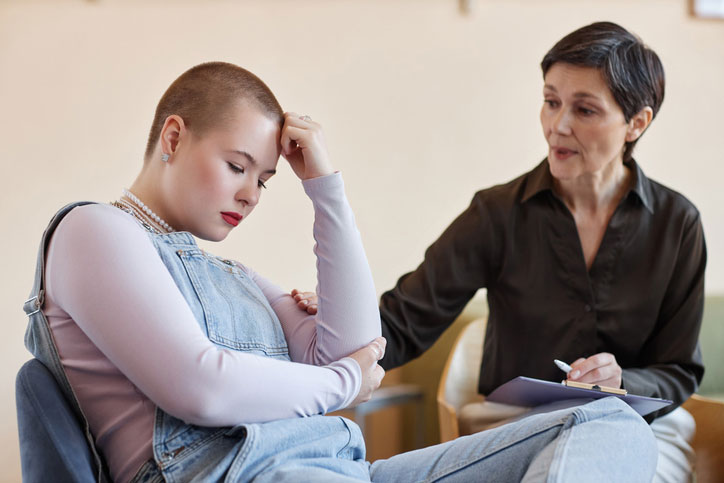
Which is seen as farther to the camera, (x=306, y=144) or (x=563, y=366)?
(x=563, y=366)

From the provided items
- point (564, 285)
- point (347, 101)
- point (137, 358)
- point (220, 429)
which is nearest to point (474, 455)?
point (220, 429)

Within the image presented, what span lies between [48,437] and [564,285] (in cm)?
118

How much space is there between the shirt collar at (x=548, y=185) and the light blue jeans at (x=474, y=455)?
2.51 ft

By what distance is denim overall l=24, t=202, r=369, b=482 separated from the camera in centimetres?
88

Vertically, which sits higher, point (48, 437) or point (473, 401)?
point (48, 437)

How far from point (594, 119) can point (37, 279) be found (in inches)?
47.6

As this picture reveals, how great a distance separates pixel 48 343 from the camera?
0.94 metres

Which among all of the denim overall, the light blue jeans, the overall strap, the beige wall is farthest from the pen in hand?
the beige wall

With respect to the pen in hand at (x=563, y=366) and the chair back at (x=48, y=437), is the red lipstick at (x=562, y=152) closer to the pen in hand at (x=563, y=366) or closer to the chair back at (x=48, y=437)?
the pen in hand at (x=563, y=366)

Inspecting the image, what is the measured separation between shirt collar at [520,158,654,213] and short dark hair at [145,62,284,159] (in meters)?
0.76

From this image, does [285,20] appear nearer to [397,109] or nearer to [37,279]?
[397,109]

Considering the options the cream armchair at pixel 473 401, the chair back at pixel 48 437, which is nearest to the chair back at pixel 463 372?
the cream armchair at pixel 473 401

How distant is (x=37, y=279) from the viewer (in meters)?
0.96

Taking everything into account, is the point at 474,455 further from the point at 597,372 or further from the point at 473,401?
the point at 473,401
